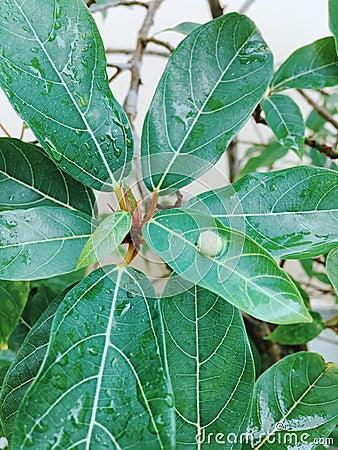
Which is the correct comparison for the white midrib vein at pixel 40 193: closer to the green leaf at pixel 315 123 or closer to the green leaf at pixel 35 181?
the green leaf at pixel 35 181

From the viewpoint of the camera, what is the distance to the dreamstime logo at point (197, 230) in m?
0.34

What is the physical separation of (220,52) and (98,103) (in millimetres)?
100

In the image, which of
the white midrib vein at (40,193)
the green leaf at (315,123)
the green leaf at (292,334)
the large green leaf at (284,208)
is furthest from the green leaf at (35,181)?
the green leaf at (315,123)

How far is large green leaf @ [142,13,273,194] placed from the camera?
0.41 metres

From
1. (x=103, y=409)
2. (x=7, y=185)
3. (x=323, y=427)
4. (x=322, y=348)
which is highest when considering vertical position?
(x=7, y=185)

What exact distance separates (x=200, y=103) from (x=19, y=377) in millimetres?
253

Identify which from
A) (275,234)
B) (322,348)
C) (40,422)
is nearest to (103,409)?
(40,422)

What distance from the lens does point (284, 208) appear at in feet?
1.33

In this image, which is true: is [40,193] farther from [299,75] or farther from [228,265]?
[299,75]

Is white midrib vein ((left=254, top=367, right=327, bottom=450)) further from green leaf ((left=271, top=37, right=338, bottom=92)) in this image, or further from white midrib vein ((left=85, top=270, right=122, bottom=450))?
green leaf ((left=271, top=37, right=338, bottom=92))

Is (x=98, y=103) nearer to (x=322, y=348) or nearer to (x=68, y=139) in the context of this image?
(x=68, y=139)

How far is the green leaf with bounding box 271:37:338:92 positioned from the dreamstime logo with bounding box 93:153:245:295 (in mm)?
266

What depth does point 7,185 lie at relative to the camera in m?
0.45
